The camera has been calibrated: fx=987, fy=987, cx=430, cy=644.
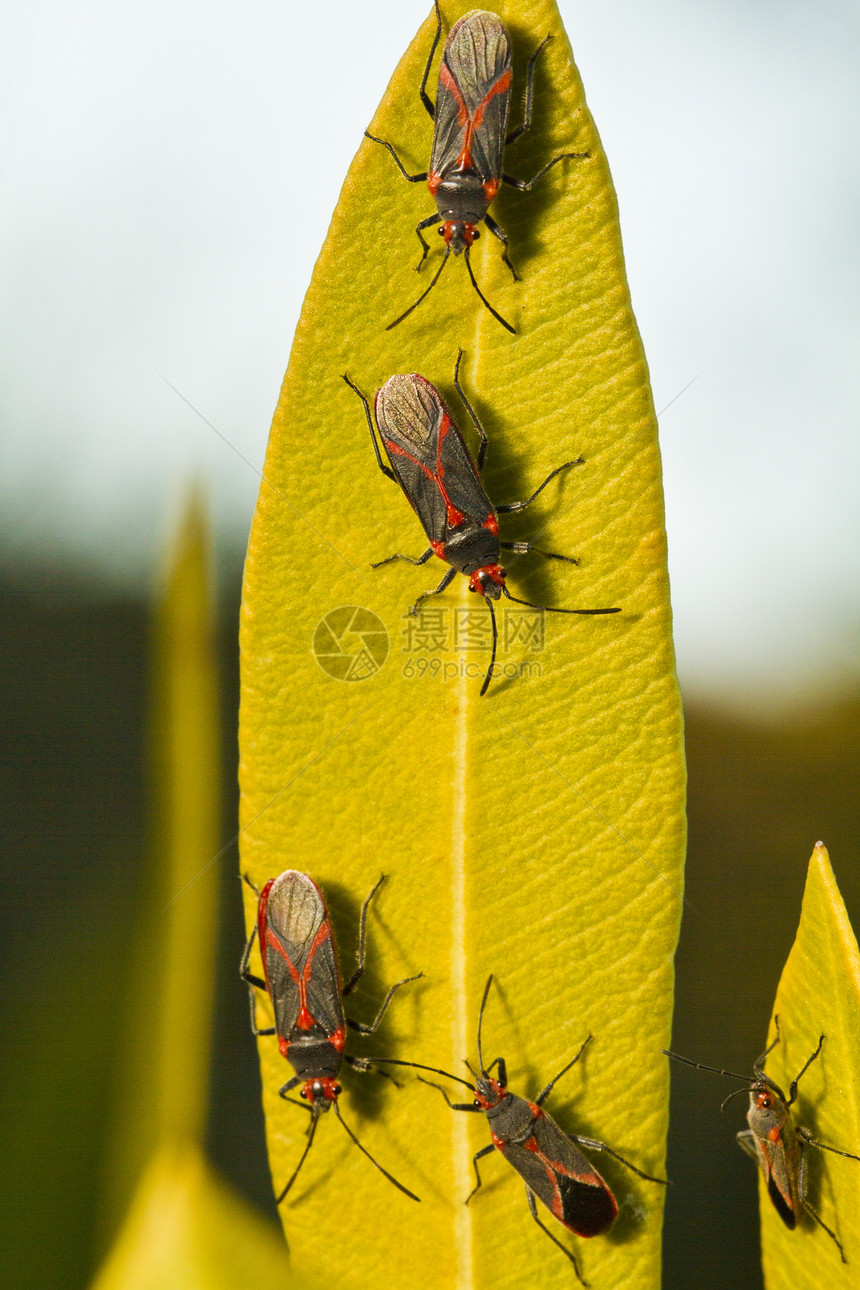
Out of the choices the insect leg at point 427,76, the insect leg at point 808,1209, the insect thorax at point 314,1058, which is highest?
the insect leg at point 427,76

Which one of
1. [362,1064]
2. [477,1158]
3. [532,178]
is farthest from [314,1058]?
[532,178]

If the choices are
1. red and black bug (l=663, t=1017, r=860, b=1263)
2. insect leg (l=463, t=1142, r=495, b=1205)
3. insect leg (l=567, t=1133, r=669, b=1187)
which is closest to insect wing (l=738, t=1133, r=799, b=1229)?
red and black bug (l=663, t=1017, r=860, b=1263)

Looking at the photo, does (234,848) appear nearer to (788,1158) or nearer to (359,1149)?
(359,1149)

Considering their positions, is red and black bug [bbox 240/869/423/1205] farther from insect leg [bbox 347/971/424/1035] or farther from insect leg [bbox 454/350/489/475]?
insect leg [bbox 454/350/489/475]

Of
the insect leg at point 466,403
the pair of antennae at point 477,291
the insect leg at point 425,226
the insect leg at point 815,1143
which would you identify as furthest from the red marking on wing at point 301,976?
the insect leg at point 425,226

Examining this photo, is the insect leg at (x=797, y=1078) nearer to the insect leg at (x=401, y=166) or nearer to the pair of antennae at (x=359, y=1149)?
the pair of antennae at (x=359, y=1149)

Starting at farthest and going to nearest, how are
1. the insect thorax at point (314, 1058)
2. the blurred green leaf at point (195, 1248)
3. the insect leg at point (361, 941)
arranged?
the insect thorax at point (314, 1058), the insect leg at point (361, 941), the blurred green leaf at point (195, 1248)

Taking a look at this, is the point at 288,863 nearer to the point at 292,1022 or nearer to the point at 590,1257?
the point at 292,1022
